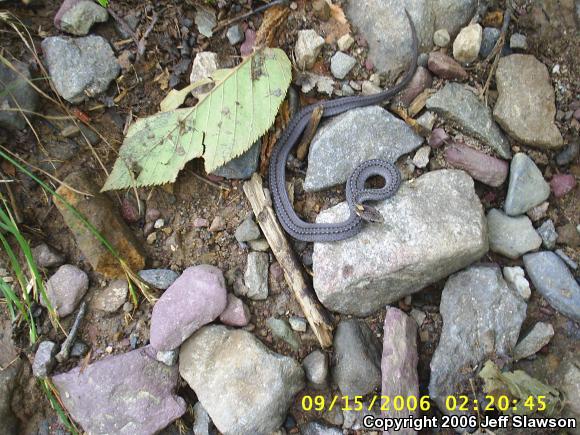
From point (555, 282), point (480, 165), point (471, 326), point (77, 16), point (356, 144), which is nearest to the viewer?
point (471, 326)

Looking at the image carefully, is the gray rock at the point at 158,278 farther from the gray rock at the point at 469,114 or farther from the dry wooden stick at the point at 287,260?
the gray rock at the point at 469,114

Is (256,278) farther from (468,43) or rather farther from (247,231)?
(468,43)

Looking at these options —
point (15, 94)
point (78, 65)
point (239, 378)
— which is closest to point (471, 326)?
point (239, 378)

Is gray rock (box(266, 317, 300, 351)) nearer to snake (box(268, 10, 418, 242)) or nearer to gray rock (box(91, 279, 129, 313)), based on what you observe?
snake (box(268, 10, 418, 242))

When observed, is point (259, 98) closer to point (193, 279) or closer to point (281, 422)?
point (193, 279)

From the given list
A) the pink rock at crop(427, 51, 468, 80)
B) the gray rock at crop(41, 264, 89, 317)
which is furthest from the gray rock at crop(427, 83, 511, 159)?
the gray rock at crop(41, 264, 89, 317)

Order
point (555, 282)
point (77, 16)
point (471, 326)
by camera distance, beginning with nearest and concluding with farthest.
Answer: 1. point (471, 326)
2. point (555, 282)
3. point (77, 16)

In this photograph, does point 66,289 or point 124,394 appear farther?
point 66,289
